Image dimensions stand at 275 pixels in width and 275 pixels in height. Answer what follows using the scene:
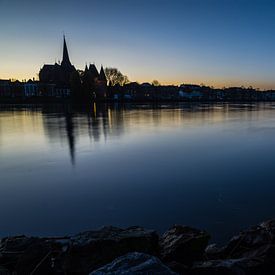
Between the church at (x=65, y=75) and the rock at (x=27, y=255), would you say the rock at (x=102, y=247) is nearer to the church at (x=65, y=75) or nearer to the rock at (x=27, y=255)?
the rock at (x=27, y=255)

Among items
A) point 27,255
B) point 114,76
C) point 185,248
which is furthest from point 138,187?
point 114,76

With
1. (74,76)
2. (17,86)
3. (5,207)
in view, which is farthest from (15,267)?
(17,86)

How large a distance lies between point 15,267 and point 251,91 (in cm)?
18189

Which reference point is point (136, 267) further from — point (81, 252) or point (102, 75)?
point (102, 75)

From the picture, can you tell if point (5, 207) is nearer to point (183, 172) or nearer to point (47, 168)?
point (47, 168)

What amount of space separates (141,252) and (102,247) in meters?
0.53

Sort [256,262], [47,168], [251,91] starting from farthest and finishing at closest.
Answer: [251,91], [47,168], [256,262]

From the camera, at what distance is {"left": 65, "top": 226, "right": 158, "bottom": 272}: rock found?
3322 mm

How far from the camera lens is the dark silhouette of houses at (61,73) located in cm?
11662

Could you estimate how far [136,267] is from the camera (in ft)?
8.17

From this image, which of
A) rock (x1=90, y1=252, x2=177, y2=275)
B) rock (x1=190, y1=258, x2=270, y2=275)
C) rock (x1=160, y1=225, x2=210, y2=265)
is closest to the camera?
rock (x1=90, y1=252, x2=177, y2=275)

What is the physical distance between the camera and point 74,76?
67.8 metres

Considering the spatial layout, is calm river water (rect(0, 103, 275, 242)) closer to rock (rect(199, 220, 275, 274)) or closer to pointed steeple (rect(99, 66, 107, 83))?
rock (rect(199, 220, 275, 274))

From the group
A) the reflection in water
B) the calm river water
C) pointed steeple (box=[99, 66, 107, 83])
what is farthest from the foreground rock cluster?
pointed steeple (box=[99, 66, 107, 83])
